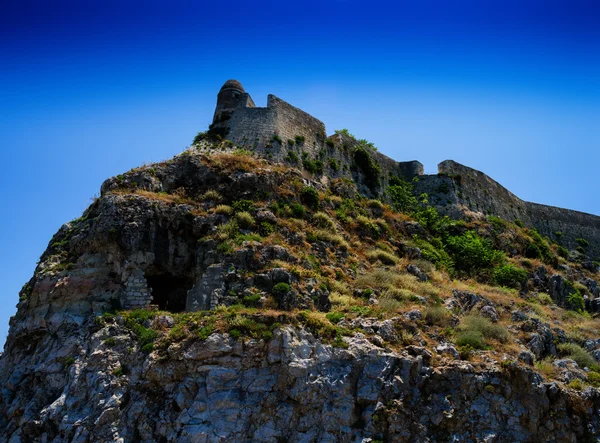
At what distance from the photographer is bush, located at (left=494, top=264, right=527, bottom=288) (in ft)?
92.7

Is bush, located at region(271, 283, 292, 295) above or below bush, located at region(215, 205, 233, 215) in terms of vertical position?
below

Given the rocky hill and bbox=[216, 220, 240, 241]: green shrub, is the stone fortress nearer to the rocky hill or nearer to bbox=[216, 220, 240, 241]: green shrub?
the rocky hill

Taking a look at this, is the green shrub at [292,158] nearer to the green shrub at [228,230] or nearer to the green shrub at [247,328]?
the green shrub at [228,230]

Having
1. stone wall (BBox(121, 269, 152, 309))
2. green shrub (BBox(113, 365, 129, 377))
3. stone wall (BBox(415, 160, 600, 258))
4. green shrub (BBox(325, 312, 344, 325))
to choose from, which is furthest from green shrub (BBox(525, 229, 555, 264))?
green shrub (BBox(113, 365, 129, 377))

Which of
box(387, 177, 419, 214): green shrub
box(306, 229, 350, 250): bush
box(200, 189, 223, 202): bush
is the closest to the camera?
box(200, 189, 223, 202): bush

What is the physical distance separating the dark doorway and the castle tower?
1125cm

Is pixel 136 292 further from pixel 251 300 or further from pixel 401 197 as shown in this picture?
pixel 401 197

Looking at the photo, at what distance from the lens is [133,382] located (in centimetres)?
1595

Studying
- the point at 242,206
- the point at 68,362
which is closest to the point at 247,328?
the point at 68,362

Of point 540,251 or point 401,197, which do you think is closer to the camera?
point 401,197

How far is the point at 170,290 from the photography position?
2158 centimetres

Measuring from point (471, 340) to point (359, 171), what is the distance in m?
16.6

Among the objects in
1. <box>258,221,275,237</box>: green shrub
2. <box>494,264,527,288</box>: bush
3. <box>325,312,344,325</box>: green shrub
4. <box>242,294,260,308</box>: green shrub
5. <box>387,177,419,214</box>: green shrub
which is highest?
<box>387,177,419,214</box>: green shrub

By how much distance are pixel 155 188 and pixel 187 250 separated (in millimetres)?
3347
